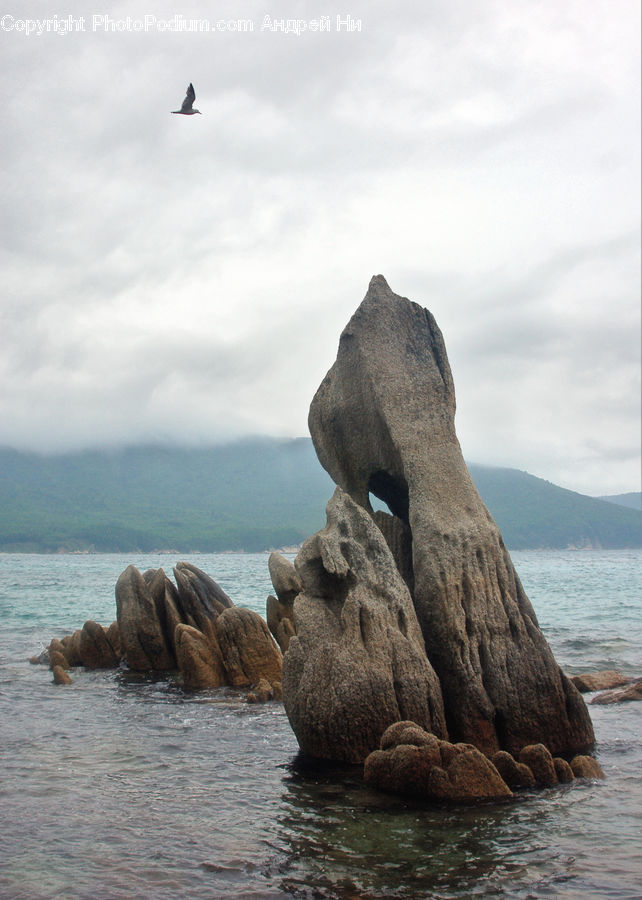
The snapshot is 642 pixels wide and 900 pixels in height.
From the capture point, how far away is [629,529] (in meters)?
190

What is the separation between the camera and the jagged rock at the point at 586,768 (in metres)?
10.8

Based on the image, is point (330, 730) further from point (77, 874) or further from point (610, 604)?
point (610, 604)

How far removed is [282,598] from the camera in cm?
2202

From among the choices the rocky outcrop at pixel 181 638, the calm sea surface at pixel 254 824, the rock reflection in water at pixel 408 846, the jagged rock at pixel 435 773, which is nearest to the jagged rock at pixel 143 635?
the rocky outcrop at pixel 181 638

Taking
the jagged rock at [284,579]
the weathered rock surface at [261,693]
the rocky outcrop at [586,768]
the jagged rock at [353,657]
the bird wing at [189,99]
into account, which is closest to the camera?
the rocky outcrop at [586,768]

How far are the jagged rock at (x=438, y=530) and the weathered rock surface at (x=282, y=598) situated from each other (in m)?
5.95

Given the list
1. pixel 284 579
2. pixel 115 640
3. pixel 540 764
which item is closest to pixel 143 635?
pixel 115 640

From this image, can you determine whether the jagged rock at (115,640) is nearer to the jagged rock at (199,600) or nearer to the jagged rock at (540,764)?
the jagged rock at (199,600)

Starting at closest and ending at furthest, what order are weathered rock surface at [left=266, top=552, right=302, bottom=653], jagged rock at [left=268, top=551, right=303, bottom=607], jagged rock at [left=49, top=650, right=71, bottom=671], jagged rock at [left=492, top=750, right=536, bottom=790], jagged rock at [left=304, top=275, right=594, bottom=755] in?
jagged rock at [left=492, top=750, right=536, bottom=790] → jagged rock at [left=304, top=275, right=594, bottom=755] → weathered rock surface at [left=266, top=552, right=302, bottom=653] → jagged rock at [left=268, top=551, right=303, bottom=607] → jagged rock at [left=49, top=650, right=71, bottom=671]

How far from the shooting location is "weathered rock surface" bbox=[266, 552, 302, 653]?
A: 21.2 m

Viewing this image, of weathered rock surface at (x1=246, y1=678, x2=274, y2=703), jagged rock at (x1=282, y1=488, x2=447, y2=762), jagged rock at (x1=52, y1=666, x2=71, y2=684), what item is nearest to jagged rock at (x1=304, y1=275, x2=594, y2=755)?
jagged rock at (x1=282, y1=488, x2=447, y2=762)

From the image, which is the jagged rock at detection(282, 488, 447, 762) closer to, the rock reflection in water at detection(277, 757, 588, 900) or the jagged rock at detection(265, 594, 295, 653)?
the rock reflection in water at detection(277, 757, 588, 900)

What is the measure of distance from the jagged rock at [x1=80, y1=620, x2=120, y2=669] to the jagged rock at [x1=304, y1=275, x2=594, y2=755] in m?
10.7

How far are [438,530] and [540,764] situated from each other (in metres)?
3.94
